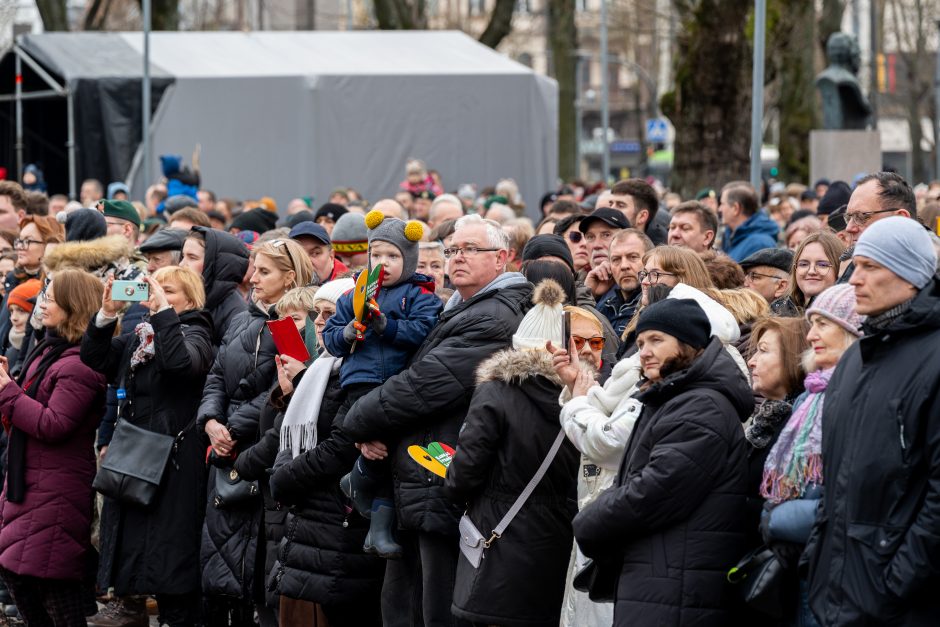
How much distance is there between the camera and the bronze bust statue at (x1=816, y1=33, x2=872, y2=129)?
2000cm

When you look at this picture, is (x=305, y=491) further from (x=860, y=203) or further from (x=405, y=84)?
(x=405, y=84)

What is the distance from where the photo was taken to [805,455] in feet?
16.0

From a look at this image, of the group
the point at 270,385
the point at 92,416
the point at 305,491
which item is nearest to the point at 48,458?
the point at 92,416

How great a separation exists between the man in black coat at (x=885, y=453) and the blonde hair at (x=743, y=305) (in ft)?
5.66

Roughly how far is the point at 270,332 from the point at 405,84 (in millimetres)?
15355

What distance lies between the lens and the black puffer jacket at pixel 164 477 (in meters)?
7.71

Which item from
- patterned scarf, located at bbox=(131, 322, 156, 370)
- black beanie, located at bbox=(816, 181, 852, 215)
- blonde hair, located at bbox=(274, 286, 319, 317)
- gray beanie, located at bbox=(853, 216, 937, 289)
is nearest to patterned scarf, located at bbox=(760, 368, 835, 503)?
gray beanie, located at bbox=(853, 216, 937, 289)

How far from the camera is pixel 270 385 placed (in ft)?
24.5

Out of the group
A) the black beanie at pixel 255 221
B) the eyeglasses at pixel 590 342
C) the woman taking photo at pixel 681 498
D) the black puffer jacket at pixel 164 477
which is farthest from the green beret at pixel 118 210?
the woman taking photo at pixel 681 498

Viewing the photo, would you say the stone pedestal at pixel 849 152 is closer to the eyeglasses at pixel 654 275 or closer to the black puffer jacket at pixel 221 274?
the black puffer jacket at pixel 221 274

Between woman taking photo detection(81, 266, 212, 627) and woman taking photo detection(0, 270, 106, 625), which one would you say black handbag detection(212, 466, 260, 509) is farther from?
woman taking photo detection(0, 270, 106, 625)

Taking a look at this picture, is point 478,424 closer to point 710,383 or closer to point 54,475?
point 710,383

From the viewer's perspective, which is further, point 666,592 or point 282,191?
point 282,191

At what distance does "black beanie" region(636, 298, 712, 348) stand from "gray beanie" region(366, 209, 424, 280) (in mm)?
1665
